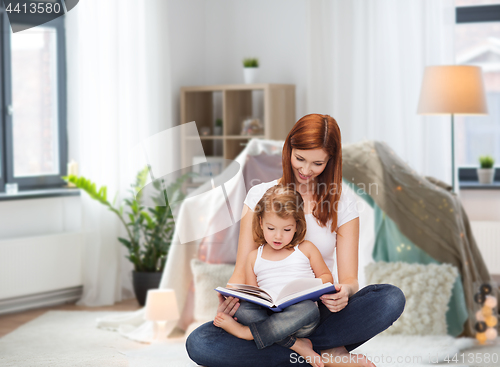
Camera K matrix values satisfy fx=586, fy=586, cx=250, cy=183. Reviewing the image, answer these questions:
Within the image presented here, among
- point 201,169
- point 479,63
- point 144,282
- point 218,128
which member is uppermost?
point 479,63

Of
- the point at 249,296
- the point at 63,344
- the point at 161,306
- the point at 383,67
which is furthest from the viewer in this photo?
the point at 383,67

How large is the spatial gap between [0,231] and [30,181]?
0.42 meters

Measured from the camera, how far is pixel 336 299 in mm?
1274

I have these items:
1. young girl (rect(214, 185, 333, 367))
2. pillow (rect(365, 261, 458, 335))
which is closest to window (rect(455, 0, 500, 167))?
pillow (rect(365, 261, 458, 335))

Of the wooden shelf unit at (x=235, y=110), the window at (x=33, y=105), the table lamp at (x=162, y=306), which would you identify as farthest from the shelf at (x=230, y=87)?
the table lamp at (x=162, y=306)

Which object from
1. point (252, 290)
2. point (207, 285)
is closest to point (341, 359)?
point (252, 290)

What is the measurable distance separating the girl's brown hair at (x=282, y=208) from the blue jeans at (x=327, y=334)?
202 mm

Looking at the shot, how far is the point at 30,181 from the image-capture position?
140 inches

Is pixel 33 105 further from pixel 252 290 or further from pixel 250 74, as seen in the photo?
pixel 252 290

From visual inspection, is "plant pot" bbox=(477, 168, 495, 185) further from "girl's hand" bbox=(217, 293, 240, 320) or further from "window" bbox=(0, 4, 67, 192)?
"girl's hand" bbox=(217, 293, 240, 320)

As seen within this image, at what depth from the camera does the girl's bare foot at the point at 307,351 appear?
1326 millimetres

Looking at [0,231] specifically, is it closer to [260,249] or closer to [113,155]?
[113,155]

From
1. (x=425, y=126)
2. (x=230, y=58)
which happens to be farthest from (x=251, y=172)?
(x=230, y=58)

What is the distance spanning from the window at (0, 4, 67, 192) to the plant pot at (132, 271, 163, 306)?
0.83 meters
